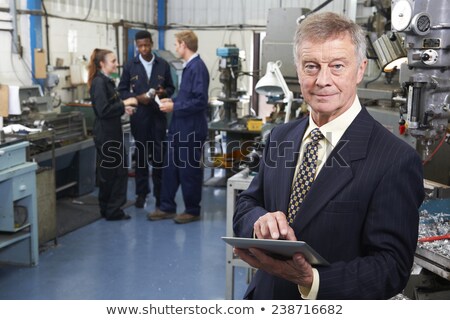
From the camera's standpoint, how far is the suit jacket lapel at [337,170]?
979 millimetres

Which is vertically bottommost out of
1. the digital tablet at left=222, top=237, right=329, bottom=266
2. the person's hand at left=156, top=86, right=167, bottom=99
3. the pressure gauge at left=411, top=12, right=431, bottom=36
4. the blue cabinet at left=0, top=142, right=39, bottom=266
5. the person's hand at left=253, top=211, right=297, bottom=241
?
the blue cabinet at left=0, top=142, right=39, bottom=266

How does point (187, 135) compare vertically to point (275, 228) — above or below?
below

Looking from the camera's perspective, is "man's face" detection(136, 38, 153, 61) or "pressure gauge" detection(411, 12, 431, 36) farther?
"man's face" detection(136, 38, 153, 61)

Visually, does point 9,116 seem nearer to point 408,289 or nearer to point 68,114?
point 68,114

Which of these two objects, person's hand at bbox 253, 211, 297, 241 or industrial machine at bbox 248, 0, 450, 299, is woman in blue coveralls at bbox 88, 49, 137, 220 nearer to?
industrial machine at bbox 248, 0, 450, 299

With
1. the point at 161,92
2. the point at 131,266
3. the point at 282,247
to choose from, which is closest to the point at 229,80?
the point at 161,92

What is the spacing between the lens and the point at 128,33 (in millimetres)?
5918

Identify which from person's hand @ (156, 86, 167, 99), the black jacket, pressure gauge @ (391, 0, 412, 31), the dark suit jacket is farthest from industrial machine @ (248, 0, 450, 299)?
person's hand @ (156, 86, 167, 99)

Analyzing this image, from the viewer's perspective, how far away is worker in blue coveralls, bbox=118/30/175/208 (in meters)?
3.73

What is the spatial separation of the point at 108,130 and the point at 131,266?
3.36ft

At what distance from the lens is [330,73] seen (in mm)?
987

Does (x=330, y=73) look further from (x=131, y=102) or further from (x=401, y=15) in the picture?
(x=131, y=102)

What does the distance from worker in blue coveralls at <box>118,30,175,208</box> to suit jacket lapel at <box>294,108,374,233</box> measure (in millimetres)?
2778

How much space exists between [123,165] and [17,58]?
51.7 inches
